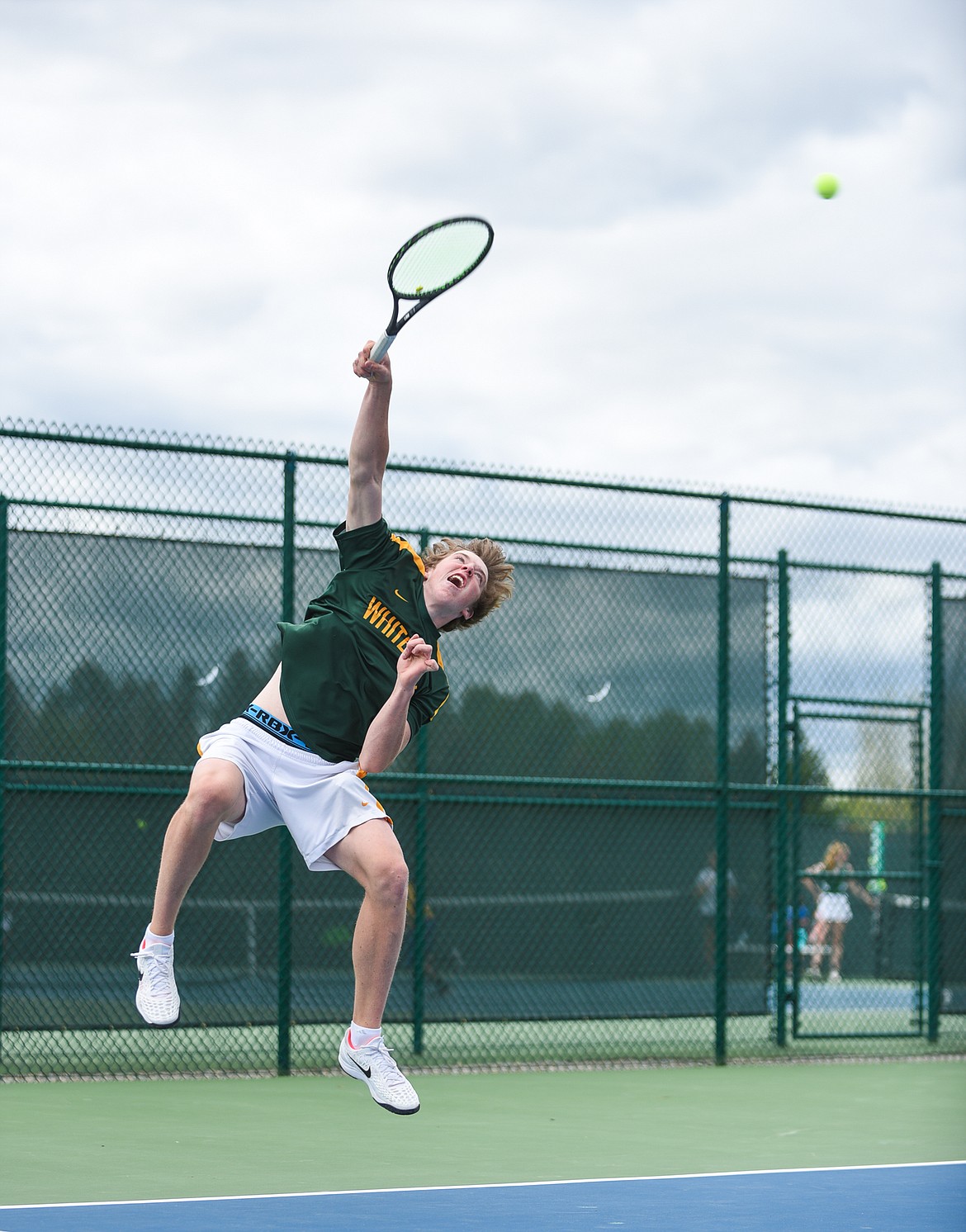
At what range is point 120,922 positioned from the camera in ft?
27.1

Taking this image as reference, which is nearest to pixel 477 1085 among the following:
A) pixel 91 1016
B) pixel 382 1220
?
pixel 91 1016

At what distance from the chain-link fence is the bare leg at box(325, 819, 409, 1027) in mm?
3490

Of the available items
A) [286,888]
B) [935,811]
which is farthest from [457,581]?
[935,811]

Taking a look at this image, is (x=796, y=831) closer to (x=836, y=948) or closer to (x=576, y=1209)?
(x=836, y=948)

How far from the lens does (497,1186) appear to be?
18.6ft

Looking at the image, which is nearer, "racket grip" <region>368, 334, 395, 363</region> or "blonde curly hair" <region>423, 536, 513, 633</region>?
"racket grip" <region>368, 334, 395, 363</region>

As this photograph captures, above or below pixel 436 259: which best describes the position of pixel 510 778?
below

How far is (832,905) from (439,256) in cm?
731

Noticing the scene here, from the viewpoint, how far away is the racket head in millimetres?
5180

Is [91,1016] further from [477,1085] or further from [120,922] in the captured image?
[477,1085]

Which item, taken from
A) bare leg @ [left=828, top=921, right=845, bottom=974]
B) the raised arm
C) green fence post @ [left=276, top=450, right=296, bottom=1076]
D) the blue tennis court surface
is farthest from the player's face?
bare leg @ [left=828, top=921, right=845, bottom=974]

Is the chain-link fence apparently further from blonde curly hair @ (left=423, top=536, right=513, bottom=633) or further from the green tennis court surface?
blonde curly hair @ (left=423, top=536, right=513, bottom=633)

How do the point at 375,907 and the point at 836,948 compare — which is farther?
the point at 836,948

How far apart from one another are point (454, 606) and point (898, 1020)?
6.86m
